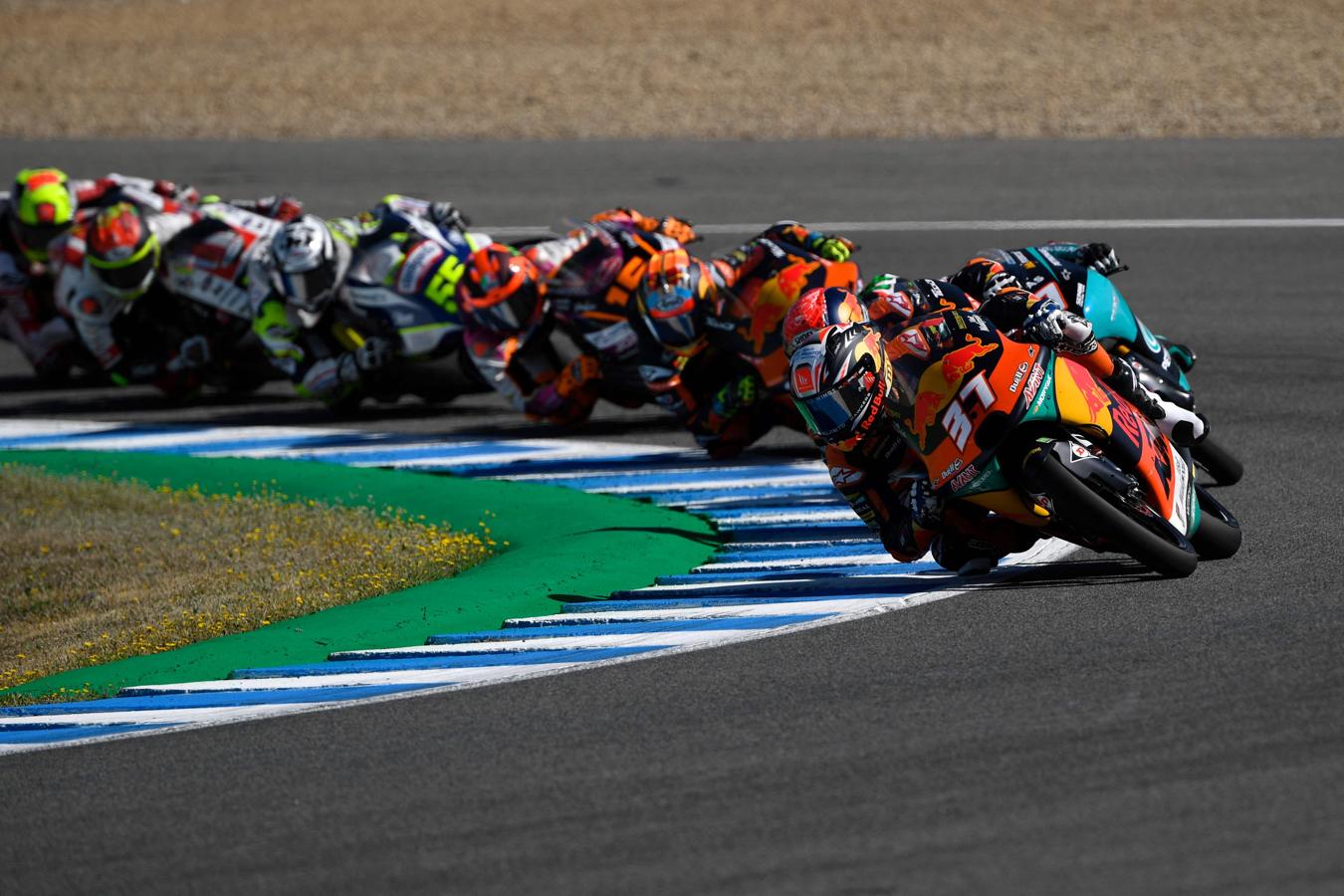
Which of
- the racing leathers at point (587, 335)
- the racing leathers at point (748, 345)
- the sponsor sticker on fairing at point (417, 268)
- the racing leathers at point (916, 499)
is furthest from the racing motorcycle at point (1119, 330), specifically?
the sponsor sticker on fairing at point (417, 268)

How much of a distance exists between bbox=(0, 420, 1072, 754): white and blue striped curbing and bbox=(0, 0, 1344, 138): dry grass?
1024 centimetres

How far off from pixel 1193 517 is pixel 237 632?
4.10 m

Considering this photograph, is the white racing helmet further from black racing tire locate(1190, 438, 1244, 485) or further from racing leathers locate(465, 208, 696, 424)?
black racing tire locate(1190, 438, 1244, 485)

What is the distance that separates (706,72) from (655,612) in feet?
52.5

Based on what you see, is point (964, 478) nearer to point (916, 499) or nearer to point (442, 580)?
point (916, 499)

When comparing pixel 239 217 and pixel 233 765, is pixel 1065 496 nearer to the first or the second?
pixel 233 765

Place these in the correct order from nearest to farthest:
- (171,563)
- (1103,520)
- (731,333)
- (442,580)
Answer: (1103,520), (442,580), (171,563), (731,333)

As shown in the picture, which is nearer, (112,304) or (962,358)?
(962,358)

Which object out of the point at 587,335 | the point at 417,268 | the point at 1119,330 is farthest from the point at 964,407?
the point at 417,268

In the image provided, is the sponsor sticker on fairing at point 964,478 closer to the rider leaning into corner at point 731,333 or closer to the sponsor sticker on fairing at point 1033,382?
the sponsor sticker on fairing at point 1033,382

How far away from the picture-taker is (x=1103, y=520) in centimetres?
738

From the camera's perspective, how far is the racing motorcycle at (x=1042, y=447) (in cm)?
749

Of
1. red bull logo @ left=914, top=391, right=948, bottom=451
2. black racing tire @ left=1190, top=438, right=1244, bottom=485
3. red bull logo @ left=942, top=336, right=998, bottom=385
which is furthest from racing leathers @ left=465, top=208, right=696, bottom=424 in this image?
red bull logo @ left=942, top=336, right=998, bottom=385

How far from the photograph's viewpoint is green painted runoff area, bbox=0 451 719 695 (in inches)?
314
